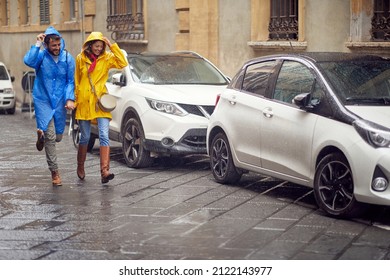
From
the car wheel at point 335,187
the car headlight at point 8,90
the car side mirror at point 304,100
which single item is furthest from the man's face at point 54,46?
the car headlight at point 8,90

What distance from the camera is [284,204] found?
986 cm

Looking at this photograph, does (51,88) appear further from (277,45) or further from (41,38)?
(277,45)

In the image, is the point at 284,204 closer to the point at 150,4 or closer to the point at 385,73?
the point at 385,73

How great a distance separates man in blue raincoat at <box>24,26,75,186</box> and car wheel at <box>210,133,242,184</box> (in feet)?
5.49

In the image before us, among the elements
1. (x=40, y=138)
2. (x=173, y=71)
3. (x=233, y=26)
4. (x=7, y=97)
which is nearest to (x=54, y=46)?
(x=40, y=138)

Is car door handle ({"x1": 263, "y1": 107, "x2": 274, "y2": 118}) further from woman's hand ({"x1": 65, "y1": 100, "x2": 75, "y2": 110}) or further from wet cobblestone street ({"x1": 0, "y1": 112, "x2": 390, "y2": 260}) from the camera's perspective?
woman's hand ({"x1": 65, "y1": 100, "x2": 75, "y2": 110})

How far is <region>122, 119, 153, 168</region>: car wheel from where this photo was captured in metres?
13.0

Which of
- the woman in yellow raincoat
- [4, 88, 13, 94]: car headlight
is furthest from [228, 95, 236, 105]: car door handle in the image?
[4, 88, 13, 94]: car headlight

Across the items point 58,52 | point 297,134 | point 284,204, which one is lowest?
point 284,204

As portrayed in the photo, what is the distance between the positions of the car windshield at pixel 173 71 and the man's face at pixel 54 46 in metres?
2.51

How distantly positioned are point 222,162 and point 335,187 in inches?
101

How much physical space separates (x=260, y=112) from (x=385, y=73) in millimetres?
1326

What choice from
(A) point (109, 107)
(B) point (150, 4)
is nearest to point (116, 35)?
(B) point (150, 4)

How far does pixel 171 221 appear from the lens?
888 cm
